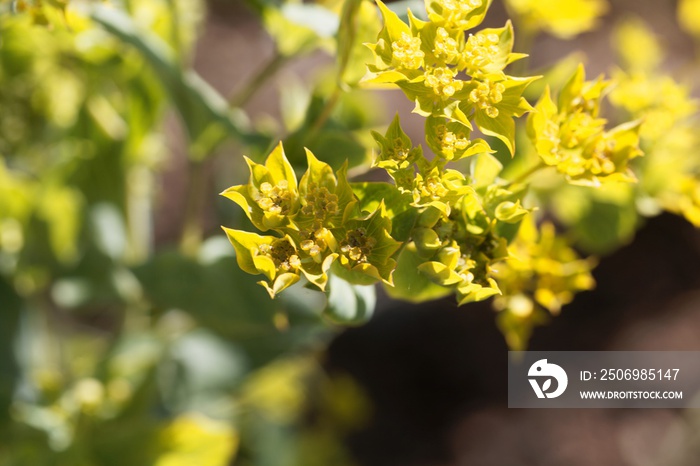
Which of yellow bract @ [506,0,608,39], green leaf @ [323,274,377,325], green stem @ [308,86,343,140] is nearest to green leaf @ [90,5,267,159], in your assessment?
green stem @ [308,86,343,140]

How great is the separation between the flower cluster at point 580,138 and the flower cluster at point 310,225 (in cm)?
17

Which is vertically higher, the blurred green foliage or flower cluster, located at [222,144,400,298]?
flower cluster, located at [222,144,400,298]

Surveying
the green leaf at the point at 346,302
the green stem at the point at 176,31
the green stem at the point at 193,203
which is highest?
the green stem at the point at 176,31

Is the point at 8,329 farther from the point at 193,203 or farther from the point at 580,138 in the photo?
the point at 580,138

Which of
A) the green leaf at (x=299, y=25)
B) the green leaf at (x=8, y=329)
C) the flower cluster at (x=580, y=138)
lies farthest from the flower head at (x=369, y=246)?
the green leaf at (x=8, y=329)

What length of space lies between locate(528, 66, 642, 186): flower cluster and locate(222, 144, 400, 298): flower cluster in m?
0.17

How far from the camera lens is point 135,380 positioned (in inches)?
38.4

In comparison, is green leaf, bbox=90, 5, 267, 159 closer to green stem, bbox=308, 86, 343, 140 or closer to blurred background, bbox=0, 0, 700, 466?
blurred background, bbox=0, 0, 700, 466

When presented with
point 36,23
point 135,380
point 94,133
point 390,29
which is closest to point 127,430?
point 135,380

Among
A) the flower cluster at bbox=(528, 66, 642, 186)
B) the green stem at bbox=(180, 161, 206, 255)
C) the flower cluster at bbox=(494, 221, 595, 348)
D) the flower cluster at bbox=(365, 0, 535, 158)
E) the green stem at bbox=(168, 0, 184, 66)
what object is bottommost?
the green stem at bbox=(180, 161, 206, 255)

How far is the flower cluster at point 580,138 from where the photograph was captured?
60 centimetres

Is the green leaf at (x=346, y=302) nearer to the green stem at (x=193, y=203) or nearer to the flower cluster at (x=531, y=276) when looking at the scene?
the flower cluster at (x=531, y=276)

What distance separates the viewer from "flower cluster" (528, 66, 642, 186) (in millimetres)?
596

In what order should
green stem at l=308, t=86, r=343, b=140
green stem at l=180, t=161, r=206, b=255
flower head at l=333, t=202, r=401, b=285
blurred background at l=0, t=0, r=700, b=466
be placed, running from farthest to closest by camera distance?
green stem at l=180, t=161, r=206, b=255 < blurred background at l=0, t=0, r=700, b=466 < green stem at l=308, t=86, r=343, b=140 < flower head at l=333, t=202, r=401, b=285
